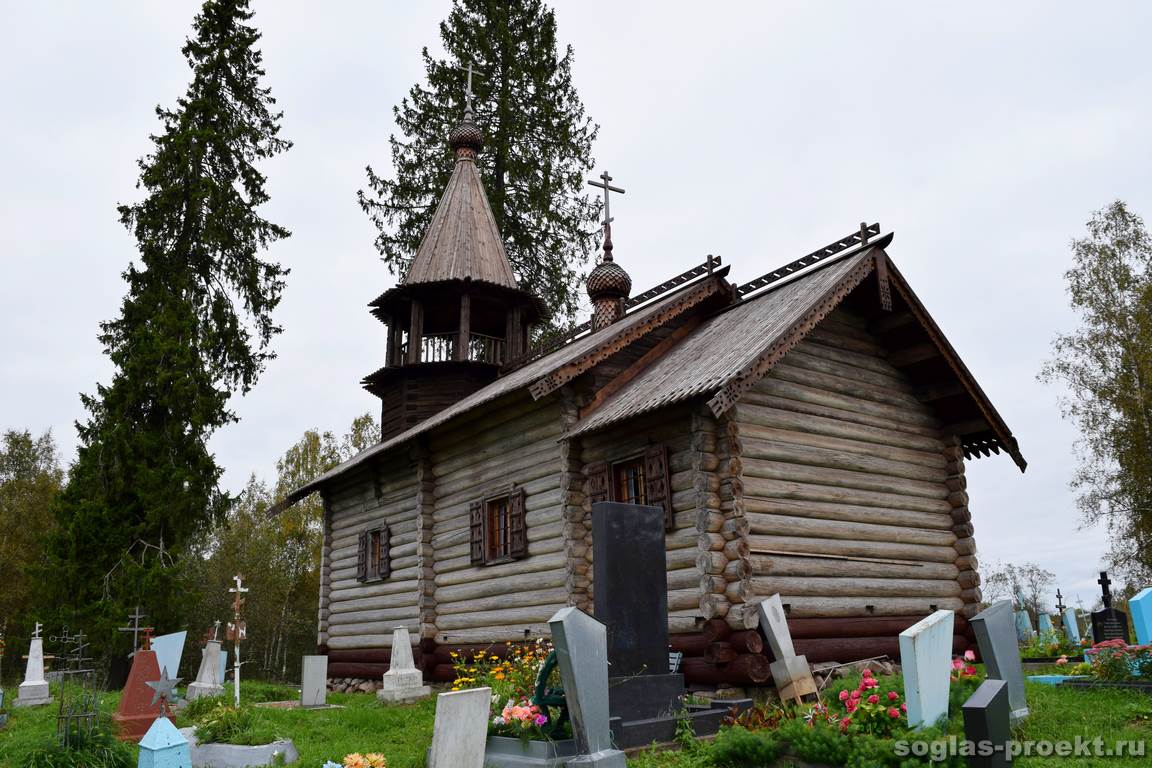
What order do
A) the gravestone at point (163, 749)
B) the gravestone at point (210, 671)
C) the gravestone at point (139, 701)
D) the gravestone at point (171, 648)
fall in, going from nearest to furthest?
the gravestone at point (163, 749), the gravestone at point (139, 701), the gravestone at point (171, 648), the gravestone at point (210, 671)

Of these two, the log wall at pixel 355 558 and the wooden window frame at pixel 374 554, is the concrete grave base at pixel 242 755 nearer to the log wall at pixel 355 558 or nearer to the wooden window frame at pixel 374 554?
the log wall at pixel 355 558

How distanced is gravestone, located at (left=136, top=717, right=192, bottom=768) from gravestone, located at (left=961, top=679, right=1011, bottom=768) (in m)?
6.06

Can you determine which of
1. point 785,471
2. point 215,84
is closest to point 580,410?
point 785,471

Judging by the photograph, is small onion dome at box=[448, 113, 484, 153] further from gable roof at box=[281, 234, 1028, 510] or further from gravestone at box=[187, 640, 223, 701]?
gravestone at box=[187, 640, 223, 701]

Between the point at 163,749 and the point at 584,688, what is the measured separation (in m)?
3.47

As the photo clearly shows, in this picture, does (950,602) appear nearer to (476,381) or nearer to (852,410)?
(852,410)

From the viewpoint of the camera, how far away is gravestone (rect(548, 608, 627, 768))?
682 cm

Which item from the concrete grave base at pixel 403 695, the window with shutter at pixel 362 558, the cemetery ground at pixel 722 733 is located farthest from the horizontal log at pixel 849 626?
the window with shutter at pixel 362 558

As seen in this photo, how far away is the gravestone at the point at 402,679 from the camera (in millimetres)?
13938

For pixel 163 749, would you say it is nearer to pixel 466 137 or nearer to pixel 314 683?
pixel 314 683

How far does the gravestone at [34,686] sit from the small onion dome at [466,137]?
1574 centimetres

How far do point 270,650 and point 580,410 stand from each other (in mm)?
29511

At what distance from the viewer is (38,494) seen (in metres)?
34.4

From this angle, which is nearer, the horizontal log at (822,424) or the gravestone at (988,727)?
the gravestone at (988,727)
